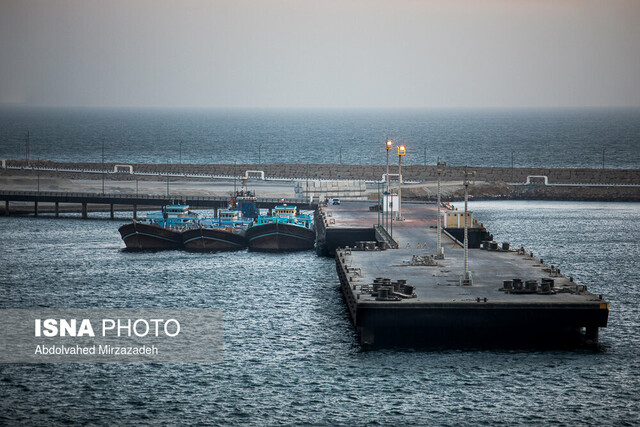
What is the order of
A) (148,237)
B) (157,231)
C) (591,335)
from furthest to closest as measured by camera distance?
(157,231) < (148,237) < (591,335)

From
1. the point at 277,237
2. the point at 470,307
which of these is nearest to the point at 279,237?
the point at 277,237

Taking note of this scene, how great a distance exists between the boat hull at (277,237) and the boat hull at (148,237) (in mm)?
8925

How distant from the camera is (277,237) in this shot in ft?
365

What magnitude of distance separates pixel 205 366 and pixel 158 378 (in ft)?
11.4

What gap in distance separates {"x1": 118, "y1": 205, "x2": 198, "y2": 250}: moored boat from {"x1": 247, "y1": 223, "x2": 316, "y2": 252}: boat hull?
9085 millimetres

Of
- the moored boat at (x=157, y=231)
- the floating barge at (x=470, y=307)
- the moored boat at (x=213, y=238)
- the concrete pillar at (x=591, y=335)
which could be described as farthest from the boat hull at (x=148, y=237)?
the concrete pillar at (x=591, y=335)

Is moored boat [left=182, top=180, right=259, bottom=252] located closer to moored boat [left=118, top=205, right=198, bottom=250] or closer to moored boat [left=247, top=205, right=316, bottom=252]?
moored boat [left=118, top=205, right=198, bottom=250]

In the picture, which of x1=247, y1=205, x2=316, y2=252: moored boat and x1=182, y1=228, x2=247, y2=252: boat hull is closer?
x1=247, y1=205, x2=316, y2=252: moored boat

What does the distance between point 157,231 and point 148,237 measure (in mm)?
1324

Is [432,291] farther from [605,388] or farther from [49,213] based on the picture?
[49,213]

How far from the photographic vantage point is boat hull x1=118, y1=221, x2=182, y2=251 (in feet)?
365

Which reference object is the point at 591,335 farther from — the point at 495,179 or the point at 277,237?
the point at 495,179

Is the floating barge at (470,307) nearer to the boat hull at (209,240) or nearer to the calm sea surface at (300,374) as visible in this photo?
the calm sea surface at (300,374)

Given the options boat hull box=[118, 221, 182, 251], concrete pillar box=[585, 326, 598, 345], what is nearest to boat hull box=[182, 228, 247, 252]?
boat hull box=[118, 221, 182, 251]
